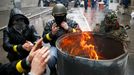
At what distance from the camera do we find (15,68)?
3111 mm

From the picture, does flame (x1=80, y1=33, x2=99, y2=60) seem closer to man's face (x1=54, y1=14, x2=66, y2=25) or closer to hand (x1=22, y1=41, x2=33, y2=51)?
hand (x1=22, y1=41, x2=33, y2=51)

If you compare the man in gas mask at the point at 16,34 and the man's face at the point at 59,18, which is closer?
the man in gas mask at the point at 16,34

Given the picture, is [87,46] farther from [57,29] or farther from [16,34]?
[16,34]

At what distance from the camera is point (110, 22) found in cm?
725

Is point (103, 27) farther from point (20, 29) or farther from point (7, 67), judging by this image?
point (7, 67)

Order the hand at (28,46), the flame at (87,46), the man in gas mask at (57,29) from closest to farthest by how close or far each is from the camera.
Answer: the flame at (87,46) → the hand at (28,46) → the man in gas mask at (57,29)

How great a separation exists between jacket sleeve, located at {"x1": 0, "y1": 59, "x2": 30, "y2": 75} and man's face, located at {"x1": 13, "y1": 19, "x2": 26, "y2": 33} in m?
1.68

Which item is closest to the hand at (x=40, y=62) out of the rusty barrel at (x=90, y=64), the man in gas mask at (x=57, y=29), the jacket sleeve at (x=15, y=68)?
the jacket sleeve at (x=15, y=68)

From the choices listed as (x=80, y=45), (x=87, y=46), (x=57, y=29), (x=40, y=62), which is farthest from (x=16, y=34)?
(x=40, y=62)

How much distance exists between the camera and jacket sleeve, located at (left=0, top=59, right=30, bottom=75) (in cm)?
296

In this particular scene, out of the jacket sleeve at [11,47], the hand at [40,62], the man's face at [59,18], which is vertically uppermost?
the hand at [40,62]

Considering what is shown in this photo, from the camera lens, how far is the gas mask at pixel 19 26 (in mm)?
4945

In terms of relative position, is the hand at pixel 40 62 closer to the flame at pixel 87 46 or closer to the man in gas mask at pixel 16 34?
the flame at pixel 87 46

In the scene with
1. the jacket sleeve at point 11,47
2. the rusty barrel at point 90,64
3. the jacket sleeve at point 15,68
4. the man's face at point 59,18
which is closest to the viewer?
the jacket sleeve at point 15,68
